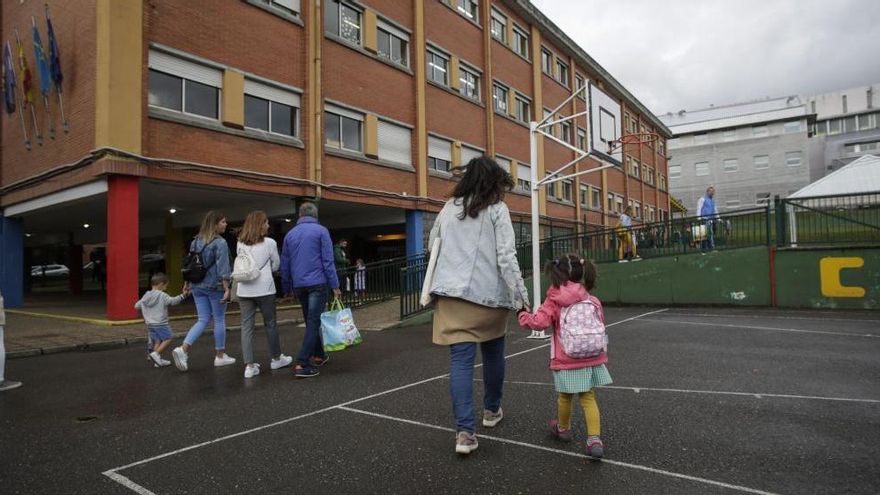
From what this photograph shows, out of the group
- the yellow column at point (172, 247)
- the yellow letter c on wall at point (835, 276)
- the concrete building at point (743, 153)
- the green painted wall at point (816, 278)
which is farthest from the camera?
the concrete building at point (743, 153)

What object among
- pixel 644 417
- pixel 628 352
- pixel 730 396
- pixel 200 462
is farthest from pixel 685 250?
pixel 200 462

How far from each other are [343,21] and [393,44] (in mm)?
2375

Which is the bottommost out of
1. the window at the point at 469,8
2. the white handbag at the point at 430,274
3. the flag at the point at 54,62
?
the white handbag at the point at 430,274

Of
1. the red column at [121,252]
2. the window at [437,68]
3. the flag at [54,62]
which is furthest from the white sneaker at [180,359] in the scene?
the window at [437,68]

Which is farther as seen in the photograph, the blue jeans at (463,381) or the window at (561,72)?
the window at (561,72)

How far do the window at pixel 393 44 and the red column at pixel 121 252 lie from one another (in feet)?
31.4

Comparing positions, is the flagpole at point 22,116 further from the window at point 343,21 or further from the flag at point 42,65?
Answer: the window at point 343,21

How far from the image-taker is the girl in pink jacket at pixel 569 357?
10.6ft

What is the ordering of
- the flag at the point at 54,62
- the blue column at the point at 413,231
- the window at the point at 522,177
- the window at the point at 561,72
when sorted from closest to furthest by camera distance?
A: the flag at the point at 54,62 → the blue column at the point at 413,231 → the window at the point at 522,177 → the window at the point at 561,72

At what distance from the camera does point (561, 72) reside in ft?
98.4

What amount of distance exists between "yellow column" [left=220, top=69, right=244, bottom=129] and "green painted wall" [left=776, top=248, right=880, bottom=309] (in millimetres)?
13251

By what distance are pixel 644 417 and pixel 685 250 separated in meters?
10.4

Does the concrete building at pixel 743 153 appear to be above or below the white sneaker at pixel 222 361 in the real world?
above

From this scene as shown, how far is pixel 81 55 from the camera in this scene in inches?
451
